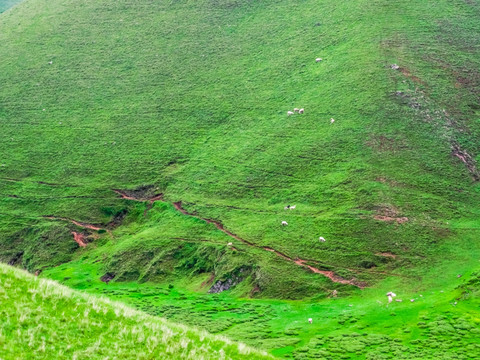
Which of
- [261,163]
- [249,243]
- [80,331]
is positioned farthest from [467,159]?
[80,331]

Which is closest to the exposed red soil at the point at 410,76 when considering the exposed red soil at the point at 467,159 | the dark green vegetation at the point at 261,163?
the dark green vegetation at the point at 261,163

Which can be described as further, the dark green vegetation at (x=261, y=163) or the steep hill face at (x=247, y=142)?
the steep hill face at (x=247, y=142)

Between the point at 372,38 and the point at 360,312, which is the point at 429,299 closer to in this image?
the point at 360,312

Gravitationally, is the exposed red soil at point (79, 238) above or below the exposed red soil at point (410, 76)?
below

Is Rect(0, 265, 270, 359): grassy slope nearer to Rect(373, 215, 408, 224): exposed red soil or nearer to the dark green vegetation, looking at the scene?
the dark green vegetation

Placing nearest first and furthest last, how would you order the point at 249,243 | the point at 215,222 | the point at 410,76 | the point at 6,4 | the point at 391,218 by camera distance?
the point at 391,218
the point at 249,243
the point at 215,222
the point at 410,76
the point at 6,4

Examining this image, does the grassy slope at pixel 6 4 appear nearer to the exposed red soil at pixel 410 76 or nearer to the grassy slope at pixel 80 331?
the exposed red soil at pixel 410 76

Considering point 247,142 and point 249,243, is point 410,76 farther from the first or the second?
point 249,243
